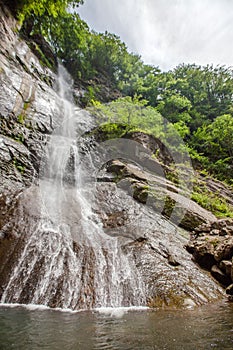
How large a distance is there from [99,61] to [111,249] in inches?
913

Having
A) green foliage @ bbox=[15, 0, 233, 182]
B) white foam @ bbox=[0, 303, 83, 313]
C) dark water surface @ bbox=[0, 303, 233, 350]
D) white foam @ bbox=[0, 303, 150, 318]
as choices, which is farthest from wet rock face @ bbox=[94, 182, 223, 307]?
green foliage @ bbox=[15, 0, 233, 182]

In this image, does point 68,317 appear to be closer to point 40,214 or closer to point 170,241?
point 40,214

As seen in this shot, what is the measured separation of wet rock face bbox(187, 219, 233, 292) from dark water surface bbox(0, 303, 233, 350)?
1.41 metres

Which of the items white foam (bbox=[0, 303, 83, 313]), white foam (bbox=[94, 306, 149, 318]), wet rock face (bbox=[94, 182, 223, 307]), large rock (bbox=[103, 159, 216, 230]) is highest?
large rock (bbox=[103, 159, 216, 230])

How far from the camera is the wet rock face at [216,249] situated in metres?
4.94

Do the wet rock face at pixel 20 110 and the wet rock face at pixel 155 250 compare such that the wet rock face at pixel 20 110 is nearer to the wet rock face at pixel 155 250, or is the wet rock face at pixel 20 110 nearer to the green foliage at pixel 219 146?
the wet rock face at pixel 155 250

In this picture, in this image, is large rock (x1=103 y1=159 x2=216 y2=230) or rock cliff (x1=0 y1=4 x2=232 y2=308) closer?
→ rock cliff (x1=0 y1=4 x2=232 y2=308)

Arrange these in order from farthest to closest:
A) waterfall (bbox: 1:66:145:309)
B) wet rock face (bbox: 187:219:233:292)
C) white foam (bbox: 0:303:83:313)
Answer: wet rock face (bbox: 187:219:233:292) → waterfall (bbox: 1:66:145:309) → white foam (bbox: 0:303:83:313)

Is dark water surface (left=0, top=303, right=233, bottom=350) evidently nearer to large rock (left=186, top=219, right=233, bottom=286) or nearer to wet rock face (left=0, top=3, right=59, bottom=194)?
large rock (left=186, top=219, right=233, bottom=286)

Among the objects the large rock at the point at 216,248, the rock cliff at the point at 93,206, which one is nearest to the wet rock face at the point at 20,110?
the rock cliff at the point at 93,206

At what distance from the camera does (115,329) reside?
2.63 m

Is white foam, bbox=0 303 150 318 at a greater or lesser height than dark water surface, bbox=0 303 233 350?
lesser

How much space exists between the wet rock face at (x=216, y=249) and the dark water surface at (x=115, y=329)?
1414 millimetres

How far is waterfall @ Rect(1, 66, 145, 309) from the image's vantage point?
13.0ft
